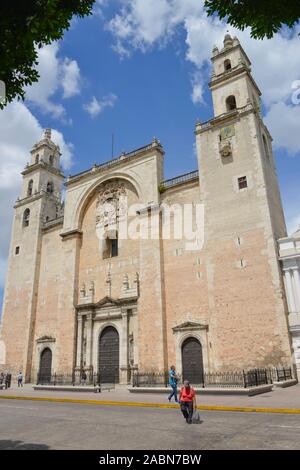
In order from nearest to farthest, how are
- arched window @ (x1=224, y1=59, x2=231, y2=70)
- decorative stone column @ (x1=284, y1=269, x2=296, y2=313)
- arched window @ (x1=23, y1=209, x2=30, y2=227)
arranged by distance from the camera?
decorative stone column @ (x1=284, y1=269, x2=296, y2=313)
arched window @ (x1=224, y1=59, x2=231, y2=70)
arched window @ (x1=23, y1=209, x2=30, y2=227)

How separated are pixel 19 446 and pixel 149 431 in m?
2.73

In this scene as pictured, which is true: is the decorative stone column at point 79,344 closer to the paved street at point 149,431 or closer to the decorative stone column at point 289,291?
the decorative stone column at point 289,291

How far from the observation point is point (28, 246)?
3406 centimetres

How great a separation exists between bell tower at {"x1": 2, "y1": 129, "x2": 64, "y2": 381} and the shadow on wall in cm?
2468

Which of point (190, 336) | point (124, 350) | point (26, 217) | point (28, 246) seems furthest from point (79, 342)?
point (26, 217)

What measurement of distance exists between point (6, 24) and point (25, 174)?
34183 mm

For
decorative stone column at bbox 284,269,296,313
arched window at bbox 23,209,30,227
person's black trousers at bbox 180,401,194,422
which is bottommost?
person's black trousers at bbox 180,401,194,422

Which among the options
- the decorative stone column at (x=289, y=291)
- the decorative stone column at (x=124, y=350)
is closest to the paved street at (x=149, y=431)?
the decorative stone column at (x=289, y=291)

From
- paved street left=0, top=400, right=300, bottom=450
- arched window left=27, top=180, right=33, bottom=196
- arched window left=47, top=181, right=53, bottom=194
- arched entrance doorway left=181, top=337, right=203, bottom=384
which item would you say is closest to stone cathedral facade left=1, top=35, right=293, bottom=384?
arched entrance doorway left=181, top=337, right=203, bottom=384

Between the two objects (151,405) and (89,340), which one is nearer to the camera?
(151,405)

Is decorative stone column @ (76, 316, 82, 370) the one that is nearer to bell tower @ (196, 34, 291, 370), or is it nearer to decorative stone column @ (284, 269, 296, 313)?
bell tower @ (196, 34, 291, 370)

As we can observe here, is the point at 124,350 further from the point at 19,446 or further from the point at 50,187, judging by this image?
the point at 50,187

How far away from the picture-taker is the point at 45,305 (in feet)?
102

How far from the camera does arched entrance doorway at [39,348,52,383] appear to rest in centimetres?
2812
